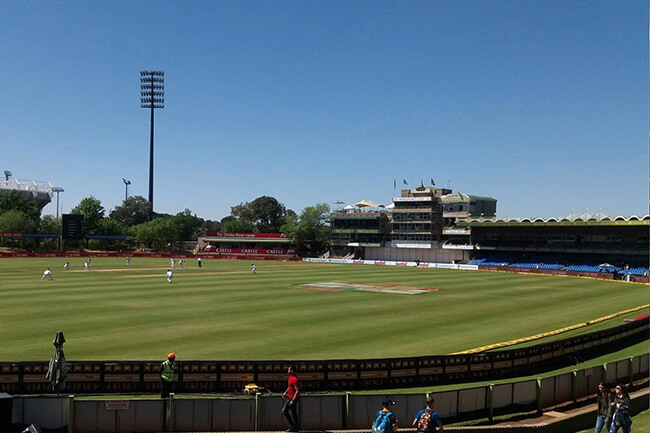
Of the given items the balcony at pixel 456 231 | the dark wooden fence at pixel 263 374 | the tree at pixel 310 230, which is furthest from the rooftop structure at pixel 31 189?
the dark wooden fence at pixel 263 374

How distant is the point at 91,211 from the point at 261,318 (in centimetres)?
13599

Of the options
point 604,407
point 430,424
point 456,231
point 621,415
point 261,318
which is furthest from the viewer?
point 456,231

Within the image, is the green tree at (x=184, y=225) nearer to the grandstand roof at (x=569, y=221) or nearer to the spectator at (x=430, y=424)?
the grandstand roof at (x=569, y=221)

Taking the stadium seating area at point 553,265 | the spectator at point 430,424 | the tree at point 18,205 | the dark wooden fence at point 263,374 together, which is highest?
the tree at point 18,205

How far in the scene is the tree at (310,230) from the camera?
14100cm

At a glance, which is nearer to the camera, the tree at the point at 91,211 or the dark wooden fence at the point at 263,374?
the dark wooden fence at the point at 263,374

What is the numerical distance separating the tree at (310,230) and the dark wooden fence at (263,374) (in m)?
121

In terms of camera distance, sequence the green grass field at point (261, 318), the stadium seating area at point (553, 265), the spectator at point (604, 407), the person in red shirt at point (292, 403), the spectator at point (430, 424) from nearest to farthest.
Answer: the spectator at point (430, 424), the person in red shirt at point (292, 403), the spectator at point (604, 407), the green grass field at point (261, 318), the stadium seating area at point (553, 265)

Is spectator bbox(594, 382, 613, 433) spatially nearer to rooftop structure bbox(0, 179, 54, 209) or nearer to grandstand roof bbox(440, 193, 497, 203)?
grandstand roof bbox(440, 193, 497, 203)

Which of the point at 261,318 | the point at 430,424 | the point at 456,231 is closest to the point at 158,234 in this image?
the point at 456,231

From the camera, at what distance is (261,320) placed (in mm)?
31438

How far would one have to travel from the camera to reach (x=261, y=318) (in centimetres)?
3212

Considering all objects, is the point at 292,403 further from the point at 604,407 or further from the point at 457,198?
the point at 457,198

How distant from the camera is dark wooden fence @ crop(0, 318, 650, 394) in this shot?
15.6 metres
